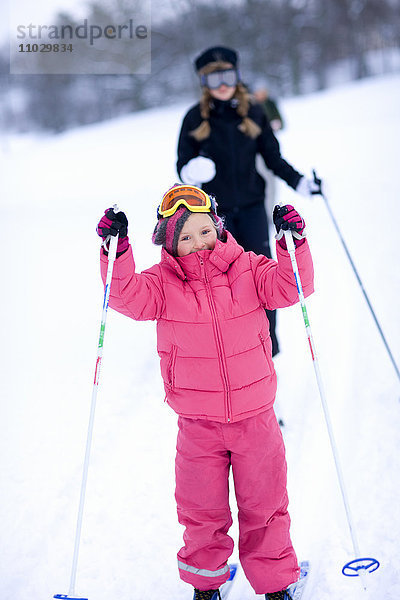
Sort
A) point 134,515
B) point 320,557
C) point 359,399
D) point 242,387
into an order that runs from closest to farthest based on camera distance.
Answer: point 242,387, point 320,557, point 134,515, point 359,399

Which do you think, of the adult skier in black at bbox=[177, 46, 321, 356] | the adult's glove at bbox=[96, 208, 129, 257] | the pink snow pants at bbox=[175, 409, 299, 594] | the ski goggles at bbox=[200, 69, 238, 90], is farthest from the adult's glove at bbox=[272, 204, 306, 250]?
the ski goggles at bbox=[200, 69, 238, 90]

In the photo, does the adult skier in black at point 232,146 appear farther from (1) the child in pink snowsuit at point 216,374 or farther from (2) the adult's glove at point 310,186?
(1) the child in pink snowsuit at point 216,374

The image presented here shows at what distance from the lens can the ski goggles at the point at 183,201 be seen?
78.4 inches

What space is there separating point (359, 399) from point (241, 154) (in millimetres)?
1647

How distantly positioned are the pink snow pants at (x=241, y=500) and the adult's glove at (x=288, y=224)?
2.18ft

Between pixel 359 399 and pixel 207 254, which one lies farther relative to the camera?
pixel 359 399

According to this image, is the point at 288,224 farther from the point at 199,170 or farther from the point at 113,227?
the point at 199,170

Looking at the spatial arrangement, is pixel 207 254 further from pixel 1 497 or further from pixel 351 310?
pixel 351 310

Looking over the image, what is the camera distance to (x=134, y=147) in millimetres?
16812

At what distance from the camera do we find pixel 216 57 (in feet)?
9.83

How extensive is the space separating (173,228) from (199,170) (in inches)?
34.4

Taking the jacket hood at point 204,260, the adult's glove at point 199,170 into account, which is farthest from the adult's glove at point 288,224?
the adult's glove at point 199,170

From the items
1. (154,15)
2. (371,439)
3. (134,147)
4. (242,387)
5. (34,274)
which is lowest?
(371,439)

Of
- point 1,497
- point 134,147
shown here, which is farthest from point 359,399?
point 134,147
